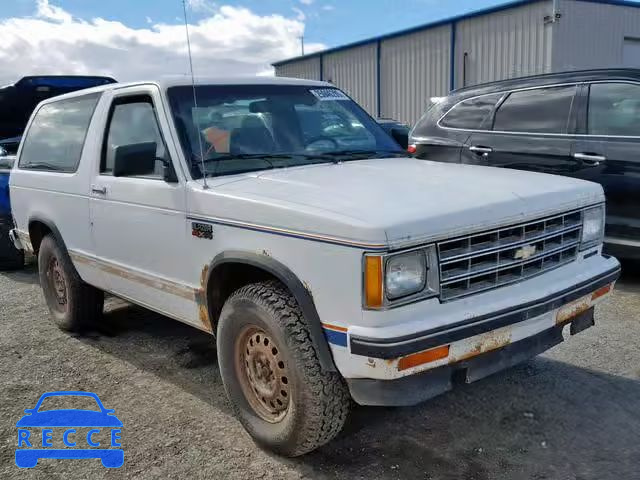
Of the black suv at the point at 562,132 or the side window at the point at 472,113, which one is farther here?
the side window at the point at 472,113

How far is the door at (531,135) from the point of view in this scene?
575cm

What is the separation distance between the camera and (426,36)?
1961 cm

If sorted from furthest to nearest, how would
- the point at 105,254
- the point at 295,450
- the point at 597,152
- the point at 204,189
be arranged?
the point at 597,152 < the point at 105,254 < the point at 204,189 < the point at 295,450

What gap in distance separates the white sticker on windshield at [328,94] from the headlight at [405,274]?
2.09m

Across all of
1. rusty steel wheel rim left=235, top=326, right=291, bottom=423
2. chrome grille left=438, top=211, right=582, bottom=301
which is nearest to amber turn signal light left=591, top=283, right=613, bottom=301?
chrome grille left=438, top=211, right=582, bottom=301

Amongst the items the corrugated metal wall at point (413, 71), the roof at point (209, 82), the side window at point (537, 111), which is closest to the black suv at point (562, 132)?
the side window at point (537, 111)

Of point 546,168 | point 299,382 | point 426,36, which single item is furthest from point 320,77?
point 299,382

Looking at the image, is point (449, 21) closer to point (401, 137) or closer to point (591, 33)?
point (591, 33)

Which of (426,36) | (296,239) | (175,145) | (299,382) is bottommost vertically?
(299,382)

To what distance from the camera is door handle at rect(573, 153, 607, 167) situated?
545cm

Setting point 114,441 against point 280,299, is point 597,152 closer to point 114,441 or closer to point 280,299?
point 280,299

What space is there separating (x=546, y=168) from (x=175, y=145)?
371 centimetres

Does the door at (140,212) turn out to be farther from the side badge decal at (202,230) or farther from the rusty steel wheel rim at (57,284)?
the rusty steel wheel rim at (57,284)

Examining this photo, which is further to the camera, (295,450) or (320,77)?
(320,77)
